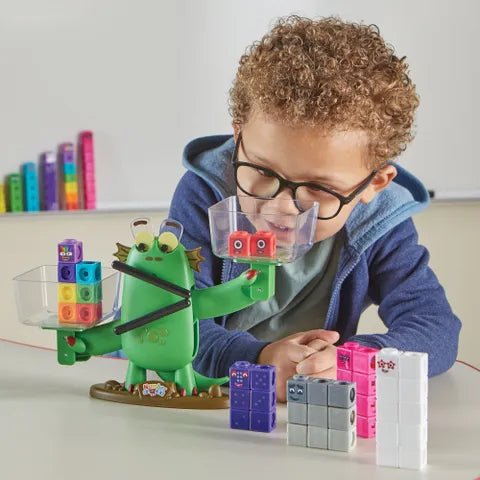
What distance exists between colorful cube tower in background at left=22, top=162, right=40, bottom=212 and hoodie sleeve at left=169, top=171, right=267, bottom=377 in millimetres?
1105

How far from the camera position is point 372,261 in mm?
1267

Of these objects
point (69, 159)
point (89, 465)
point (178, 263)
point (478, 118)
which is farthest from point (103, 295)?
point (478, 118)

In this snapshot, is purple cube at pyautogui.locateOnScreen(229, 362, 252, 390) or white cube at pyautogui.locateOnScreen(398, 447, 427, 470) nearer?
white cube at pyautogui.locateOnScreen(398, 447, 427, 470)

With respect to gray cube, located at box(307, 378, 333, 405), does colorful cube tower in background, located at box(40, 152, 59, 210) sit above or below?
above

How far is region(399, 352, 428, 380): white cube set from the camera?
79 cm

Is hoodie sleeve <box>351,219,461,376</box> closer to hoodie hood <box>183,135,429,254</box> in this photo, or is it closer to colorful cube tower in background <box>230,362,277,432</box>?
hoodie hood <box>183,135,429,254</box>

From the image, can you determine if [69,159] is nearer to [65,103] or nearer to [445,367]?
[65,103]

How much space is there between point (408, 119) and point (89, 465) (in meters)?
0.58

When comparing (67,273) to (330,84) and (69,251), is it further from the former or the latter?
(330,84)

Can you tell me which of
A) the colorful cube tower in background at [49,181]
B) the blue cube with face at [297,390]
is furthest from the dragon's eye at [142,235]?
the colorful cube tower in background at [49,181]

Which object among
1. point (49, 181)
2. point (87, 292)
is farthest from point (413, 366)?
point (49, 181)

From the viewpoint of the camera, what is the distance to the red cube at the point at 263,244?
3.01 feet

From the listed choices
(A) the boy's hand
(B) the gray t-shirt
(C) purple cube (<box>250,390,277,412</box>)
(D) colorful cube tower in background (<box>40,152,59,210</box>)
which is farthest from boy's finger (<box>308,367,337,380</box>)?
(D) colorful cube tower in background (<box>40,152,59,210</box>)

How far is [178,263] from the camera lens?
965 millimetres
